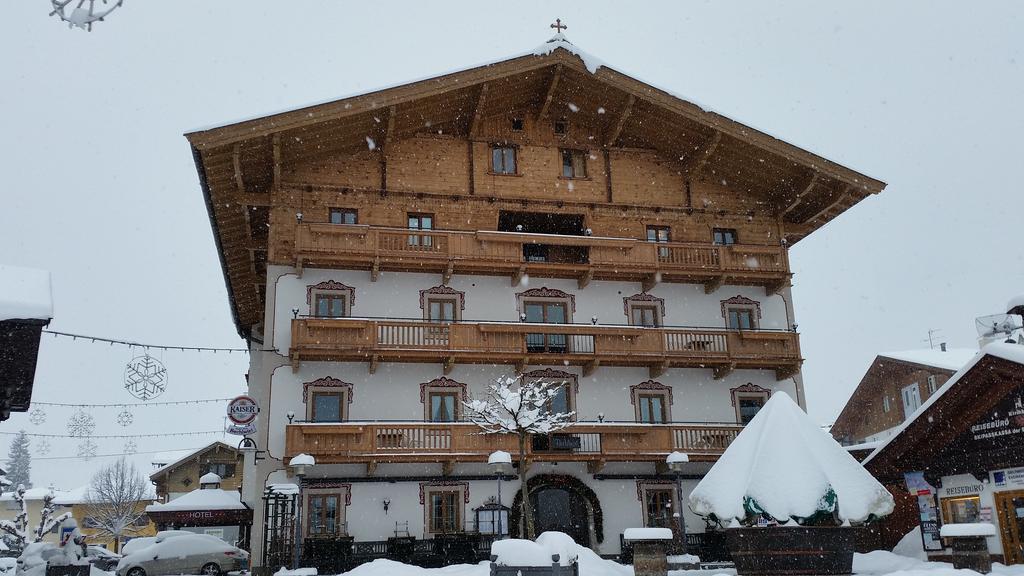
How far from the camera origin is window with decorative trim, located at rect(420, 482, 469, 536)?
2447cm

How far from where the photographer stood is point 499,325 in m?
25.6

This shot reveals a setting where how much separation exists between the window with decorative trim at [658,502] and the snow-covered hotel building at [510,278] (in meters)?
0.09

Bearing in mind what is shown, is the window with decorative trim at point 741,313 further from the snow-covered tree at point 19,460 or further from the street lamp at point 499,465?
the snow-covered tree at point 19,460

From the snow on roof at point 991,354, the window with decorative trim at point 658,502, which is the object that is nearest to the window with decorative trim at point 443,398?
the window with decorative trim at point 658,502

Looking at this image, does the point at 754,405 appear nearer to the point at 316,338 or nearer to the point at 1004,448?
the point at 1004,448

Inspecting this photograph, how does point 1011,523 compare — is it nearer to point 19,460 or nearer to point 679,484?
point 679,484

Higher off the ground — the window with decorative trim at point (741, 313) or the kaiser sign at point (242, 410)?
the window with decorative trim at point (741, 313)

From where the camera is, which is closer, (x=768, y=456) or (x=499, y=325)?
(x=768, y=456)

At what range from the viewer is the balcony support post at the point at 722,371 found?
27.1 m

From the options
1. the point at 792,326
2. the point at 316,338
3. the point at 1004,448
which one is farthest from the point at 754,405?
the point at 316,338

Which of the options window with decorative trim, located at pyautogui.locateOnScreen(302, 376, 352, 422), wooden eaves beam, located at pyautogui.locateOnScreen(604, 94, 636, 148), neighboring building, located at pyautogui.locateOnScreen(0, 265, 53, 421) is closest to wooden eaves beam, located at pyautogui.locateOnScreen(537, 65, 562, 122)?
wooden eaves beam, located at pyautogui.locateOnScreen(604, 94, 636, 148)

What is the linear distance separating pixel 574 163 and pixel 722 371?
7.97m

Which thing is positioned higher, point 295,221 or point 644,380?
point 295,221

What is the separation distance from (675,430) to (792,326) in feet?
19.6
